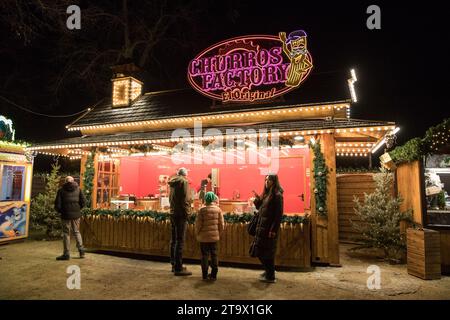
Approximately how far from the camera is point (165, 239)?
27.9ft

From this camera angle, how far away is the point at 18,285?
6.04 meters

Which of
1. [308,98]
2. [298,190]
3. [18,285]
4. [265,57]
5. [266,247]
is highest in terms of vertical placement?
[265,57]

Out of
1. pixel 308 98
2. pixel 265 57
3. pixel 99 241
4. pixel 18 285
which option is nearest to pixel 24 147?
pixel 99 241

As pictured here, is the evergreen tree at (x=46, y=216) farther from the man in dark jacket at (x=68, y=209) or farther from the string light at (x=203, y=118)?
the man in dark jacket at (x=68, y=209)

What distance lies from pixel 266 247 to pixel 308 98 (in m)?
5.79

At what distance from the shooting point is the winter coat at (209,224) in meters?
6.28

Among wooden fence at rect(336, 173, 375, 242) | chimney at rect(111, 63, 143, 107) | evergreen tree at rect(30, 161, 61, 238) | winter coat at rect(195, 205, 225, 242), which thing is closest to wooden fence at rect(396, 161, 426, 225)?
wooden fence at rect(336, 173, 375, 242)

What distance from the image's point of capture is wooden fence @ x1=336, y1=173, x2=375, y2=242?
1125 centimetres

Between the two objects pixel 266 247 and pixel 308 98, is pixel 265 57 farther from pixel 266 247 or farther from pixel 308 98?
pixel 266 247

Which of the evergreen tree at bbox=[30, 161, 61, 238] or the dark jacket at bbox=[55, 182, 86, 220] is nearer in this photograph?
the dark jacket at bbox=[55, 182, 86, 220]

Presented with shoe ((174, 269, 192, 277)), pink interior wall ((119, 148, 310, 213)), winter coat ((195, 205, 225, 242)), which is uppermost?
pink interior wall ((119, 148, 310, 213))

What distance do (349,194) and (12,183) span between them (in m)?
12.4

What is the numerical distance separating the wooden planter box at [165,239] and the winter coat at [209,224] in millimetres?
1652

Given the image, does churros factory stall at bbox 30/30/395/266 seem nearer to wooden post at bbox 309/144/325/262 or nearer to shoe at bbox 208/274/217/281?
wooden post at bbox 309/144/325/262
